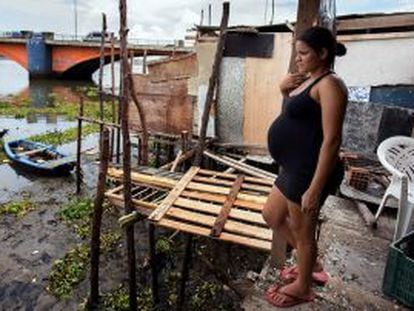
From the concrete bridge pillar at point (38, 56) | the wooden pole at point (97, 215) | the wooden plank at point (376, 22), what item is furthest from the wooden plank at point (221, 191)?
the concrete bridge pillar at point (38, 56)

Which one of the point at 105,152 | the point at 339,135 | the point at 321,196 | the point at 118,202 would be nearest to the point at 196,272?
the point at 118,202

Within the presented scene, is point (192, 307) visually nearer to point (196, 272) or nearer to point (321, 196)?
point (196, 272)

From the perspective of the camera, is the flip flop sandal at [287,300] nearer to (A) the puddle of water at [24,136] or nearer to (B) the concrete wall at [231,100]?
(B) the concrete wall at [231,100]

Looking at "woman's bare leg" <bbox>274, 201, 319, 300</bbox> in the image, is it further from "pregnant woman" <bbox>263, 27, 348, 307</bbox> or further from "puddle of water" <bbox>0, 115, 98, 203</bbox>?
"puddle of water" <bbox>0, 115, 98, 203</bbox>

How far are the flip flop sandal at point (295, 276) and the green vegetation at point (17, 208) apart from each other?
7306mm

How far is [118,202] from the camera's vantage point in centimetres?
575

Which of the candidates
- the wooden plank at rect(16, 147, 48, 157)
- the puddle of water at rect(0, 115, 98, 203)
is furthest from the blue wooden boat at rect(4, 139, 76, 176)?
the puddle of water at rect(0, 115, 98, 203)

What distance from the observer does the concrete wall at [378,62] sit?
8016 mm

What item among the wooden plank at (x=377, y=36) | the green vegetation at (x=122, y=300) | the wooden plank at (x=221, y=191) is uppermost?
the wooden plank at (x=377, y=36)

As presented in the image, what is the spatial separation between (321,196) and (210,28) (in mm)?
7550

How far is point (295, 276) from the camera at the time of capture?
356 cm

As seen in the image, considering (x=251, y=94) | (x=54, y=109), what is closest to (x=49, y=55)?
(x=54, y=109)

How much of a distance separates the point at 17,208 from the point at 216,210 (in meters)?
6.58

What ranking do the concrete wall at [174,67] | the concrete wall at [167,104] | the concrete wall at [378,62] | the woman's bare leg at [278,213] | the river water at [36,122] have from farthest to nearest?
the concrete wall at [174,67], the river water at [36,122], the concrete wall at [167,104], the concrete wall at [378,62], the woman's bare leg at [278,213]
